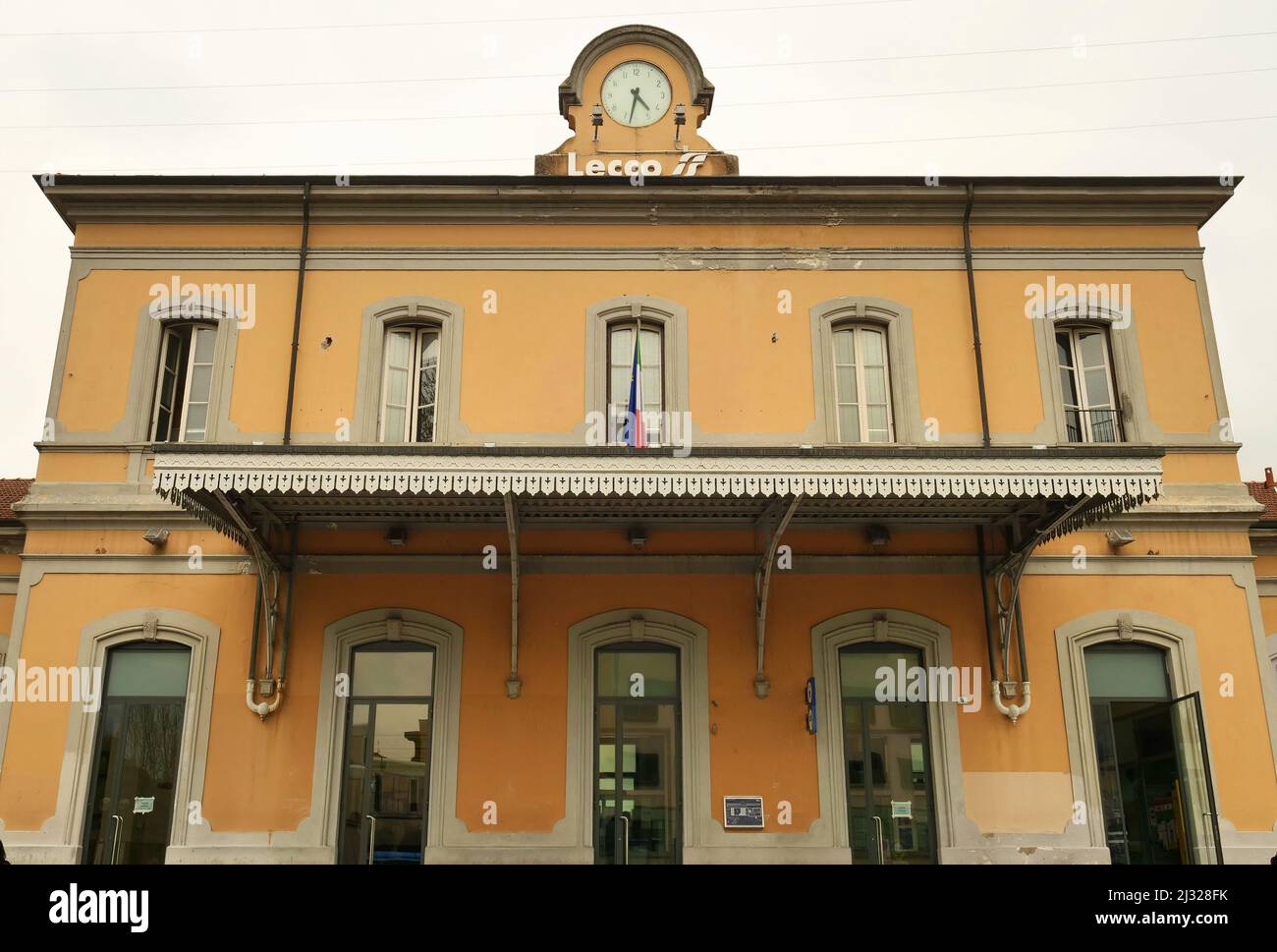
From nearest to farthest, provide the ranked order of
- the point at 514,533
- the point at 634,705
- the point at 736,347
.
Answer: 1. the point at 514,533
2. the point at 634,705
3. the point at 736,347

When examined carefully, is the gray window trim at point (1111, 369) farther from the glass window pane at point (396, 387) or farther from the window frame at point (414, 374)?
the glass window pane at point (396, 387)

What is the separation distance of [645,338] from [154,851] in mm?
7343

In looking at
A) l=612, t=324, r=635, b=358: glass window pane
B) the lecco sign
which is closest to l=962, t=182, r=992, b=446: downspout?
the lecco sign

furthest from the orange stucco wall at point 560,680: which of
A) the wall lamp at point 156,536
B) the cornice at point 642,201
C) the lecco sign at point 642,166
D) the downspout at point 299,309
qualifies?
the lecco sign at point 642,166

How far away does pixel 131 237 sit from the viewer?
39.0 feet

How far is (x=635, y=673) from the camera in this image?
10.6m

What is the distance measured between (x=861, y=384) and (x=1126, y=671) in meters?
4.11

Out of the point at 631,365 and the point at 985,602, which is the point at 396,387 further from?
the point at 985,602

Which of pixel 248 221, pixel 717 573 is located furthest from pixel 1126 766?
pixel 248 221

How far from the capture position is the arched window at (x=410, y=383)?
11.3 m

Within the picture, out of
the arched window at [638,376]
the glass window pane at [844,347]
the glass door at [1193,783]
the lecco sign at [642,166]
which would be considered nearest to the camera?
the glass door at [1193,783]

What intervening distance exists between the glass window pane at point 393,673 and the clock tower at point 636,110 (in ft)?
20.8

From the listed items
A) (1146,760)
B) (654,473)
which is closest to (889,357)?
(654,473)
